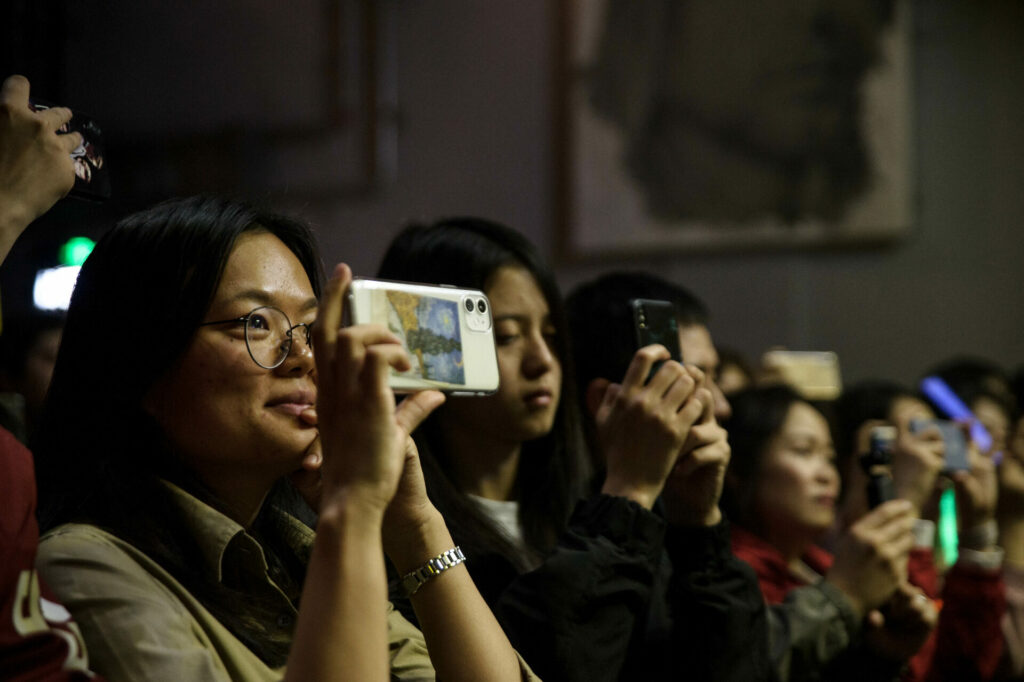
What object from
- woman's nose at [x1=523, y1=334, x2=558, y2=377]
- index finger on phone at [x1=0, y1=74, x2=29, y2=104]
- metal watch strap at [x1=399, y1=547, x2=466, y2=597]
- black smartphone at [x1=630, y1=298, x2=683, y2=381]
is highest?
index finger on phone at [x1=0, y1=74, x2=29, y2=104]

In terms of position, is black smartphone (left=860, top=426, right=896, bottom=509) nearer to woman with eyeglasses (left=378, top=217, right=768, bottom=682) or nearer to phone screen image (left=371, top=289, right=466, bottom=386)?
woman with eyeglasses (left=378, top=217, right=768, bottom=682)

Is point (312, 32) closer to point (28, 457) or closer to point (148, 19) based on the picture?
point (148, 19)

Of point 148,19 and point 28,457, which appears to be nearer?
point 28,457

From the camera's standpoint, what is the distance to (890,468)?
2.20m

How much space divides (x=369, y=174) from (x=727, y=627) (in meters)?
1.65

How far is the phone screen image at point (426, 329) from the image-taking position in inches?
36.9

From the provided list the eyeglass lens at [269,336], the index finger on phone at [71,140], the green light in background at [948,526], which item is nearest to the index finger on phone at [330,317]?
the eyeglass lens at [269,336]

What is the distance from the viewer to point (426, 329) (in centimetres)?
99

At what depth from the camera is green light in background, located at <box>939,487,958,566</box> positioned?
246cm

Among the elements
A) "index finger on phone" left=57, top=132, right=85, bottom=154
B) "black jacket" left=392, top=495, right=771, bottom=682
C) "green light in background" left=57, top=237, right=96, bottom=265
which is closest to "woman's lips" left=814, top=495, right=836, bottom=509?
"black jacket" left=392, top=495, right=771, bottom=682

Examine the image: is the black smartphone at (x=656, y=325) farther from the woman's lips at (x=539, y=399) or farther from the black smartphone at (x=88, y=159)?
the black smartphone at (x=88, y=159)

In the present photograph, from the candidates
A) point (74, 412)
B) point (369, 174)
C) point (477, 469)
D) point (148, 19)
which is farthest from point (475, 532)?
point (369, 174)

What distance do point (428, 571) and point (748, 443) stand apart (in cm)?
126

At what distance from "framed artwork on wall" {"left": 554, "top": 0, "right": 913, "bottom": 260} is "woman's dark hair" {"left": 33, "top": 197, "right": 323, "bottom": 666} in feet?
7.60
